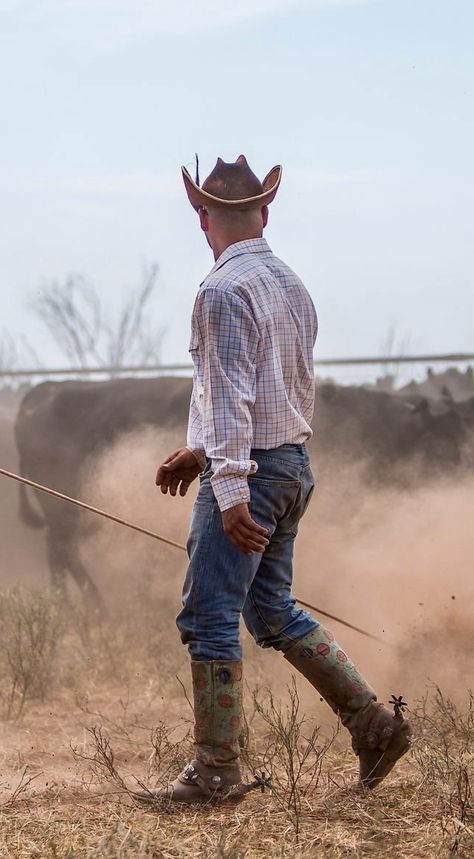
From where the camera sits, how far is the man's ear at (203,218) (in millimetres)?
3258

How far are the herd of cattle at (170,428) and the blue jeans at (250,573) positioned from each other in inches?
170

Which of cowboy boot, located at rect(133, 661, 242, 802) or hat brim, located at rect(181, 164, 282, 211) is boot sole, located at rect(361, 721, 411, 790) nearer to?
cowboy boot, located at rect(133, 661, 242, 802)

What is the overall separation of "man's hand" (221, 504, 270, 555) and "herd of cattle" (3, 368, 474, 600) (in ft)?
15.1

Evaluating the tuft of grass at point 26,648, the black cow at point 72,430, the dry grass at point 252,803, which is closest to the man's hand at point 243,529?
the dry grass at point 252,803

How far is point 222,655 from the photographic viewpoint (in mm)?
2998

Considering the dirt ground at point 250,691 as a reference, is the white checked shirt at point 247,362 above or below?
above

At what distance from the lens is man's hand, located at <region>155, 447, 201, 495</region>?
328 centimetres

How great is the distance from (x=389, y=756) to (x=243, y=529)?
2.80 feet

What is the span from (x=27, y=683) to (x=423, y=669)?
6.06 ft

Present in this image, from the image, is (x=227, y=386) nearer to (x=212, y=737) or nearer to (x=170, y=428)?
(x=212, y=737)

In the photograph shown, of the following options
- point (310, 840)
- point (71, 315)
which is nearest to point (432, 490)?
point (310, 840)

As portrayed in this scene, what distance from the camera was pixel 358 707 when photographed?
320 centimetres

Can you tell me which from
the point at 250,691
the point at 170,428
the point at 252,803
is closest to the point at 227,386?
the point at 252,803

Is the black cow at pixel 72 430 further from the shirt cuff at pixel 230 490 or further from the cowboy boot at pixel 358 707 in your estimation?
the shirt cuff at pixel 230 490
